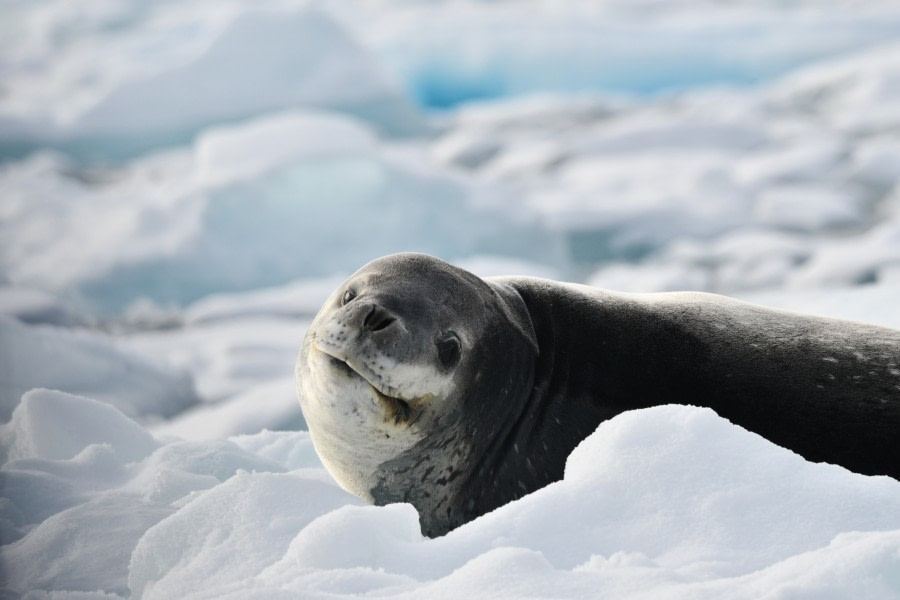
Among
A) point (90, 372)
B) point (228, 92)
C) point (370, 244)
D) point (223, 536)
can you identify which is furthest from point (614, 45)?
point (223, 536)

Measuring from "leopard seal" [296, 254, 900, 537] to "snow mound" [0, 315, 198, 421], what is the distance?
7.97 ft

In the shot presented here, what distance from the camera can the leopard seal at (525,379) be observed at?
7.59 ft

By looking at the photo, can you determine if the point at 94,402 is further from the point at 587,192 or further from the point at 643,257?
the point at 587,192

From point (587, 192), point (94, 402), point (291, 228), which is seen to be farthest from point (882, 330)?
point (587, 192)

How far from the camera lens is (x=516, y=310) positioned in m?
2.73

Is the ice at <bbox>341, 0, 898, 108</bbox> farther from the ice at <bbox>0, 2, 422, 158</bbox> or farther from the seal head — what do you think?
the seal head

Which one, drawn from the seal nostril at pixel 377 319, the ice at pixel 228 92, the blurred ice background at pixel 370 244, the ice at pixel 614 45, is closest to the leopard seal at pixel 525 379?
the seal nostril at pixel 377 319

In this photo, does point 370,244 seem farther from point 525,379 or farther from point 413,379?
point 413,379

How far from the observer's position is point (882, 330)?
8.46 feet

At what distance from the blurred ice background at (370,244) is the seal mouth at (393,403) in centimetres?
24

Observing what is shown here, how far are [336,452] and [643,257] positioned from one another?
6528mm

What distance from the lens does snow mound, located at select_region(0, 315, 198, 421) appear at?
15.3 feet

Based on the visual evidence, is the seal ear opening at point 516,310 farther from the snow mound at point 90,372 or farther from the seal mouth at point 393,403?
the snow mound at point 90,372

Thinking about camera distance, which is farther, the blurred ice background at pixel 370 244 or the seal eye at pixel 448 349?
the seal eye at pixel 448 349
